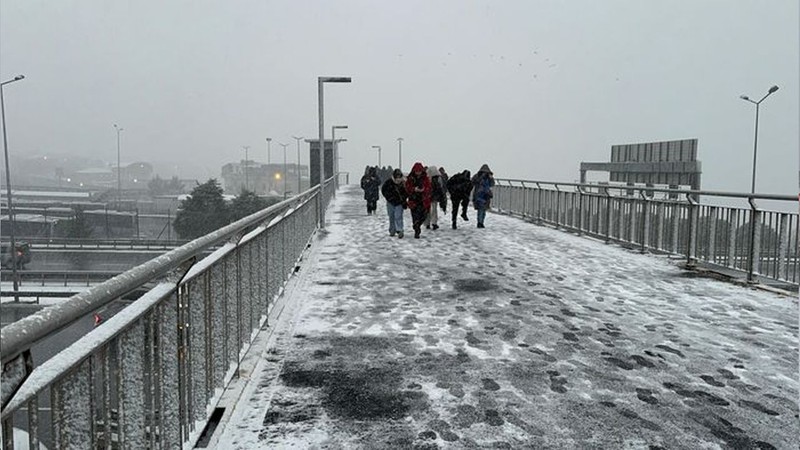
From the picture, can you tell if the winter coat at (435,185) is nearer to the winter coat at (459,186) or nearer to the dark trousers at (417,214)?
the winter coat at (459,186)

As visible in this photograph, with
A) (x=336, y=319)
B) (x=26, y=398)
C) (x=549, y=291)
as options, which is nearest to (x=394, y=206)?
(x=549, y=291)

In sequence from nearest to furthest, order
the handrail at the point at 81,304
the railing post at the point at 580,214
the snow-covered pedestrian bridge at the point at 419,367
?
the handrail at the point at 81,304 < the snow-covered pedestrian bridge at the point at 419,367 < the railing post at the point at 580,214

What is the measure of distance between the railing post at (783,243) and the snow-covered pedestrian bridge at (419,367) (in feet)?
1.66

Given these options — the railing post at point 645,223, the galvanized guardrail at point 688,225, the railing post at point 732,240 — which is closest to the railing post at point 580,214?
the galvanized guardrail at point 688,225

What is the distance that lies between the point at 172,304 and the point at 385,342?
112 inches

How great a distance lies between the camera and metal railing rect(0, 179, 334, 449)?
165 cm

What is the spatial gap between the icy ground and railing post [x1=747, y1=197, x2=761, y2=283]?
0.46 m

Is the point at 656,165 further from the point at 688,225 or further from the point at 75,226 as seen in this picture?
the point at 75,226

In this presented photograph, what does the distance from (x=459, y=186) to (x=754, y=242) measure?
9442mm

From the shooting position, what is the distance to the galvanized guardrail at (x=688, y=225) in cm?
851

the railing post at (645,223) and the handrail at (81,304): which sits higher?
the handrail at (81,304)

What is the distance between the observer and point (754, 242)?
28.7 ft

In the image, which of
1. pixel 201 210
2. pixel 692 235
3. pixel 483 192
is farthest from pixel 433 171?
pixel 201 210

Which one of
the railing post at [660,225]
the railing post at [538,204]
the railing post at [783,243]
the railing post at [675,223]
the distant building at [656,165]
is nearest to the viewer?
the railing post at [783,243]
